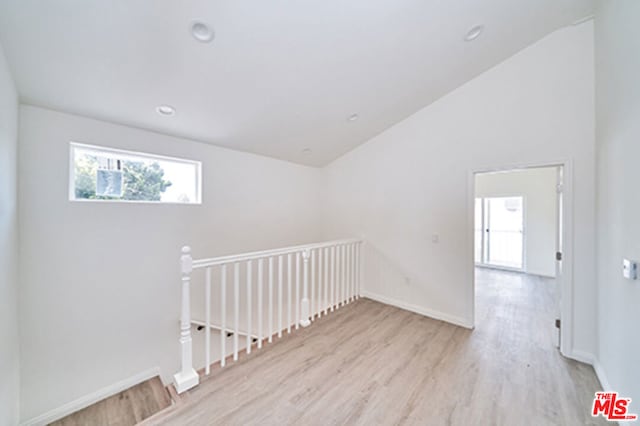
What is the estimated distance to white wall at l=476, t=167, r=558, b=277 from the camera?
5629 mm

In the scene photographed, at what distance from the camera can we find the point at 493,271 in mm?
6109

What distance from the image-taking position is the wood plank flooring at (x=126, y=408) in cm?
239

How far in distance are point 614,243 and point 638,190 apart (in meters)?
0.61

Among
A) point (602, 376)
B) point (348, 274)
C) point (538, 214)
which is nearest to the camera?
point (602, 376)

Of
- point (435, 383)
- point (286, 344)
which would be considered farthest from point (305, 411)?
point (435, 383)

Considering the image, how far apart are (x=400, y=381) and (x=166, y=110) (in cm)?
351

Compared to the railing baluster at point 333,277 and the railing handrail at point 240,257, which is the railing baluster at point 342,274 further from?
the railing handrail at point 240,257

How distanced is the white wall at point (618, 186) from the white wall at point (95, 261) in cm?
400

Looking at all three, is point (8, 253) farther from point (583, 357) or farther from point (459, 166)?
point (583, 357)

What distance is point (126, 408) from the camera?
8.40ft

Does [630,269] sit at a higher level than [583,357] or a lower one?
higher

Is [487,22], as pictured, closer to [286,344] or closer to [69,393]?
[286,344]

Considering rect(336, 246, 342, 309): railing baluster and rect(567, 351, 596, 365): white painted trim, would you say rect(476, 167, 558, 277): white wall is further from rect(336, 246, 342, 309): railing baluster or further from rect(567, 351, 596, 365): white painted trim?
rect(336, 246, 342, 309): railing baluster

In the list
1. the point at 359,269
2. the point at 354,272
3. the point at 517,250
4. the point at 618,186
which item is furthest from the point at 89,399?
the point at 517,250
